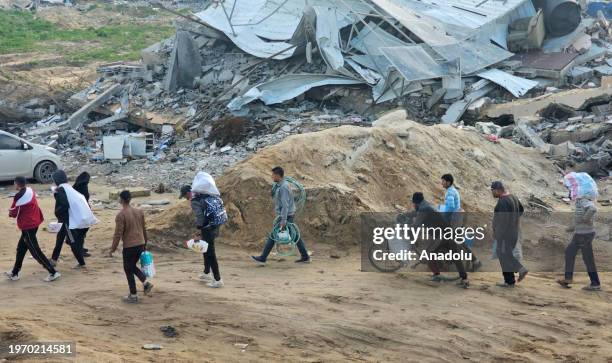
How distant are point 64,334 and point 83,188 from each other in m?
4.10

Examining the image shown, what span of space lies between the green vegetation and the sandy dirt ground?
23.6m

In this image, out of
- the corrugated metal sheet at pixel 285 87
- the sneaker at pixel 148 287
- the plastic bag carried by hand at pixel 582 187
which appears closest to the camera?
the sneaker at pixel 148 287

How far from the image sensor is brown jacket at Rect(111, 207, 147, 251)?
8500 millimetres

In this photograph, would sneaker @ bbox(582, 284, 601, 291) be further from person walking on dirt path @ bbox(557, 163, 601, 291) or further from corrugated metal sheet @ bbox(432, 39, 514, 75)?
corrugated metal sheet @ bbox(432, 39, 514, 75)

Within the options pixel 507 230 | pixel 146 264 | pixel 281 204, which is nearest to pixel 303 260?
pixel 281 204

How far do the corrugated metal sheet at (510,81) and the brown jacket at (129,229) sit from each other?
51.4 ft

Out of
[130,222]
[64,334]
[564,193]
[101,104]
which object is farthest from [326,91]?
[64,334]

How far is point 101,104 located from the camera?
2341cm

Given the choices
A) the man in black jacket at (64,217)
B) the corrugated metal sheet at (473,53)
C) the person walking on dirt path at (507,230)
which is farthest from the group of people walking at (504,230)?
the corrugated metal sheet at (473,53)

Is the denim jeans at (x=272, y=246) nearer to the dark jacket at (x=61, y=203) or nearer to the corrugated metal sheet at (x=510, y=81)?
the dark jacket at (x=61, y=203)

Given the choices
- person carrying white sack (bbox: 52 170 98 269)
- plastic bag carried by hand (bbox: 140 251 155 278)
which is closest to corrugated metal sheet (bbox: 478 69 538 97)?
person carrying white sack (bbox: 52 170 98 269)

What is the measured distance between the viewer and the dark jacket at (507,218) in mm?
9531

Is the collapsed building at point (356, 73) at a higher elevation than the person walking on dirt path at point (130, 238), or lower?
higher

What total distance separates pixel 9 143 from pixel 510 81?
1359 cm
